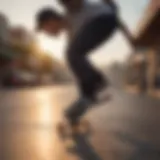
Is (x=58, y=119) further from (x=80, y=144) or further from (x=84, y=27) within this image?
(x=84, y=27)

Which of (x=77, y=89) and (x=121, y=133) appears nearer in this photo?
(x=77, y=89)

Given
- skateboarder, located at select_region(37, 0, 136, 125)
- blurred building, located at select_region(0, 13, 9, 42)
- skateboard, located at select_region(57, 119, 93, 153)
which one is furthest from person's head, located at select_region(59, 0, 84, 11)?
skateboard, located at select_region(57, 119, 93, 153)

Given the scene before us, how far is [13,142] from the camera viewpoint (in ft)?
4.29

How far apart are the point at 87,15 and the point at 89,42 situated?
0.18ft

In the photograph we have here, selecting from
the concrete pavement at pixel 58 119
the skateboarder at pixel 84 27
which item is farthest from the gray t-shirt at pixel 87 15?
the concrete pavement at pixel 58 119

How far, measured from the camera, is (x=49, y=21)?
48.3 inches

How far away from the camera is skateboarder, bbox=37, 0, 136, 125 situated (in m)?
1.22

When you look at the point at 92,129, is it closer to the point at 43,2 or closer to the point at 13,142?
the point at 13,142

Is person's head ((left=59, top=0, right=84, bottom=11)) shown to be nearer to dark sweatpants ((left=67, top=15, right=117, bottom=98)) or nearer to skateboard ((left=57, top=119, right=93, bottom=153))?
dark sweatpants ((left=67, top=15, right=117, bottom=98))

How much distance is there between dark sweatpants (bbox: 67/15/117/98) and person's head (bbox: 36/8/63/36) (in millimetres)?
42

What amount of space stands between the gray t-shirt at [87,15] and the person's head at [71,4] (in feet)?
0.04

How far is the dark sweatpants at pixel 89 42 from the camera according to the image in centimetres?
122

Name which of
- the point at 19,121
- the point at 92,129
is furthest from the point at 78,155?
the point at 19,121

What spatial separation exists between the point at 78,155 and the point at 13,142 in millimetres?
148
